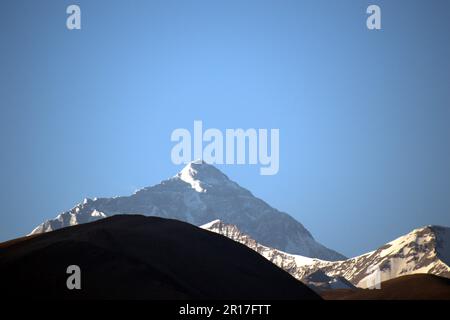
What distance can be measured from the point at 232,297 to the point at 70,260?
24021 mm

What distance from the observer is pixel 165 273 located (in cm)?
11412

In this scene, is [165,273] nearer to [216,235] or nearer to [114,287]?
[114,287]

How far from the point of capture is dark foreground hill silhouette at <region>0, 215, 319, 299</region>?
106m

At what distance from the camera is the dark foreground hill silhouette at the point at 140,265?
106438 mm

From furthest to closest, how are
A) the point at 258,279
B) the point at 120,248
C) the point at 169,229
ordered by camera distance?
the point at 169,229 → the point at 258,279 → the point at 120,248

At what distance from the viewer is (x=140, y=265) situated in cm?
11450

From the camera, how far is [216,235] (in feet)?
486
